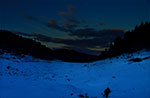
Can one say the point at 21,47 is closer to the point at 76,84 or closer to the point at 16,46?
the point at 16,46

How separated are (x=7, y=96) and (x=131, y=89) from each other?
28.7 feet

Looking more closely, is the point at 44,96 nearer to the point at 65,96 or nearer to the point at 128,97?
the point at 65,96

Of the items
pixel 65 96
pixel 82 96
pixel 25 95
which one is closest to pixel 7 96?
pixel 25 95

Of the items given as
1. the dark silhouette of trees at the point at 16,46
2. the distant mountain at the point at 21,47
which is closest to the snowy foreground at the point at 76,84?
the distant mountain at the point at 21,47

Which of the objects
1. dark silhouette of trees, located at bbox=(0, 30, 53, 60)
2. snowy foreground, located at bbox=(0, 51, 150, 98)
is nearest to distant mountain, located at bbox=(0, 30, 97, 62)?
dark silhouette of trees, located at bbox=(0, 30, 53, 60)

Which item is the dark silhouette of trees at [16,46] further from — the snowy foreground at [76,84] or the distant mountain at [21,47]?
the snowy foreground at [76,84]

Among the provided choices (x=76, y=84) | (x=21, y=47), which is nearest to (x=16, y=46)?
(x=21, y=47)

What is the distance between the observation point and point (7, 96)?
5582mm

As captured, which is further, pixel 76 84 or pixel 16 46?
pixel 16 46

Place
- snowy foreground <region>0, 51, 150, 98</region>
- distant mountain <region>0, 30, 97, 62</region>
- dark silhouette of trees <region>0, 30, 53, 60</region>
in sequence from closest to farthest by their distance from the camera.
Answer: snowy foreground <region>0, 51, 150, 98</region> < dark silhouette of trees <region>0, 30, 53, 60</region> < distant mountain <region>0, 30, 97, 62</region>

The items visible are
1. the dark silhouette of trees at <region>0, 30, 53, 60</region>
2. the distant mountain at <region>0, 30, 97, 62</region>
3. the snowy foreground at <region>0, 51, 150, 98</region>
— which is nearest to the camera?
the snowy foreground at <region>0, 51, 150, 98</region>

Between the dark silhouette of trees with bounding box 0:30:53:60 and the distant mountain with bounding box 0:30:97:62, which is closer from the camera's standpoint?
the dark silhouette of trees with bounding box 0:30:53:60

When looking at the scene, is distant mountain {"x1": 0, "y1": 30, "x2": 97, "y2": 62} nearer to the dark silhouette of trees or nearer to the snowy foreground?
the dark silhouette of trees

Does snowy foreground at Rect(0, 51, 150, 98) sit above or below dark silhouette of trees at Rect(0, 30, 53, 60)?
below
